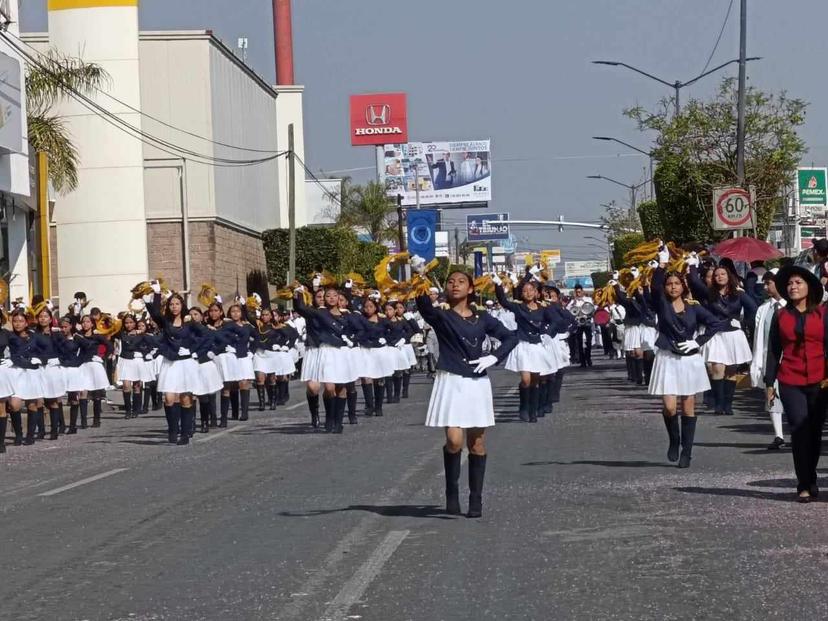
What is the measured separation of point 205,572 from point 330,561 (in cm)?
81

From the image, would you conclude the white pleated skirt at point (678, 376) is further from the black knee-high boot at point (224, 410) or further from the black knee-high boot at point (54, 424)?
the black knee-high boot at point (54, 424)

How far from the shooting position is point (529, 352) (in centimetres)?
2459

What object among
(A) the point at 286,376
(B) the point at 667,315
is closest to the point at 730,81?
(A) the point at 286,376

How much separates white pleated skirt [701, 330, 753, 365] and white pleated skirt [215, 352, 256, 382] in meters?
7.63

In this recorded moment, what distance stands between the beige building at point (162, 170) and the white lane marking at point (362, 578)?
158 ft

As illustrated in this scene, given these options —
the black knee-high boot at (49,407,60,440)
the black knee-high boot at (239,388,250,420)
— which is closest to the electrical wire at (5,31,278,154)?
the black knee-high boot at (239,388,250,420)

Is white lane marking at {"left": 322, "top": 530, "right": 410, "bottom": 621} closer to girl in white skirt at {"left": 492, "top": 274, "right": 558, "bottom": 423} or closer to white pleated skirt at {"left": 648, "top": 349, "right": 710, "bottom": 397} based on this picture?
white pleated skirt at {"left": 648, "top": 349, "right": 710, "bottom": 397}

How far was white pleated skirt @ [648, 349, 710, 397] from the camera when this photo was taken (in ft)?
52.6

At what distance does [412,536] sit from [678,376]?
5150mm

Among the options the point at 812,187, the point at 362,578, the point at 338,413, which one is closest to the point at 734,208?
the point at 338,413

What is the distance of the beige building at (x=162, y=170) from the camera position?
6022cm

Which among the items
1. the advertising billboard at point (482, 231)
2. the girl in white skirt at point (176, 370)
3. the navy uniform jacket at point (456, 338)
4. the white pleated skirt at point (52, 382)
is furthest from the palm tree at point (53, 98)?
the advertising billboard at point (482, 231)

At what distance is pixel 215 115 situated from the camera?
70.4 meters

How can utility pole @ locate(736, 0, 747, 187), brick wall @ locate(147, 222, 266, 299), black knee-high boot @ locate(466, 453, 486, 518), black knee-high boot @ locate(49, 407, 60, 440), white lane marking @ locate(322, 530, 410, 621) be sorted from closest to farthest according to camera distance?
white lane marking @ locate(322, 530, 410, 621)
black knee-high boot @ locate(466, 453, 486, 518)
black knee-high boot @ locate(49, 407, 60, 440)
utility pole @ locate(736, 0, 747, 187)
brick wall @ locate(147, 222, 266, 299)
